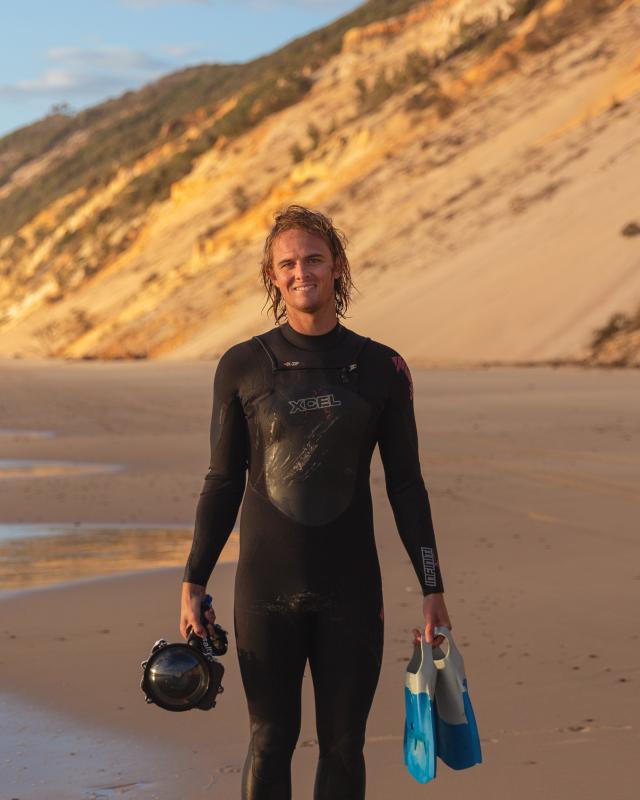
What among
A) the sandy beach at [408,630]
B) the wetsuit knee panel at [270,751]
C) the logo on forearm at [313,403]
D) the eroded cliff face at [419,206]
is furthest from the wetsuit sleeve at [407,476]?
the eroded cliff face at [419,206]

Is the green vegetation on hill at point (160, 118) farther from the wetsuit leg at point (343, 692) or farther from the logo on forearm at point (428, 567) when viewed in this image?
the wetsuit leg at point (343, 692)

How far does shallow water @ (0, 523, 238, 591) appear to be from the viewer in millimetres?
7984

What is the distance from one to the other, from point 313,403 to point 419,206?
3825 centimetres

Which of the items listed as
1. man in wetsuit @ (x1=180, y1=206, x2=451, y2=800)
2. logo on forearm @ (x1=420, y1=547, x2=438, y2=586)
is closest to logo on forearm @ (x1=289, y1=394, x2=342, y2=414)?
man in wetsuit @ (x1=180, y1=206, x2=451, y2=800)

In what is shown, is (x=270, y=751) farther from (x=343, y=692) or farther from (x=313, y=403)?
(x=313, y=403)

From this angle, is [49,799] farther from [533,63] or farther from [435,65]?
[435,65]

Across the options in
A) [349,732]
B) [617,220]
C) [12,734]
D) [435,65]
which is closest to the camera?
[349,732]

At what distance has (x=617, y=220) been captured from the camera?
32594mm

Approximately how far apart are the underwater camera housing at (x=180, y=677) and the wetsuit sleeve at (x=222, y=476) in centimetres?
19

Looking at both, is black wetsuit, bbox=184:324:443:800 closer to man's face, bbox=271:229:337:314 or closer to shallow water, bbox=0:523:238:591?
man's face, bbox=271:229:337:314

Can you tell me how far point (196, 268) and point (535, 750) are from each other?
43.3 meters

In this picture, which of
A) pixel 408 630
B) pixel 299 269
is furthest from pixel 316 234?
pixel 408 630

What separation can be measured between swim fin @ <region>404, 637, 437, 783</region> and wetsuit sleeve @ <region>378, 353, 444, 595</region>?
0.22 meters

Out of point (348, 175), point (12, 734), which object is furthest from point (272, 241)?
point (348, 175)
